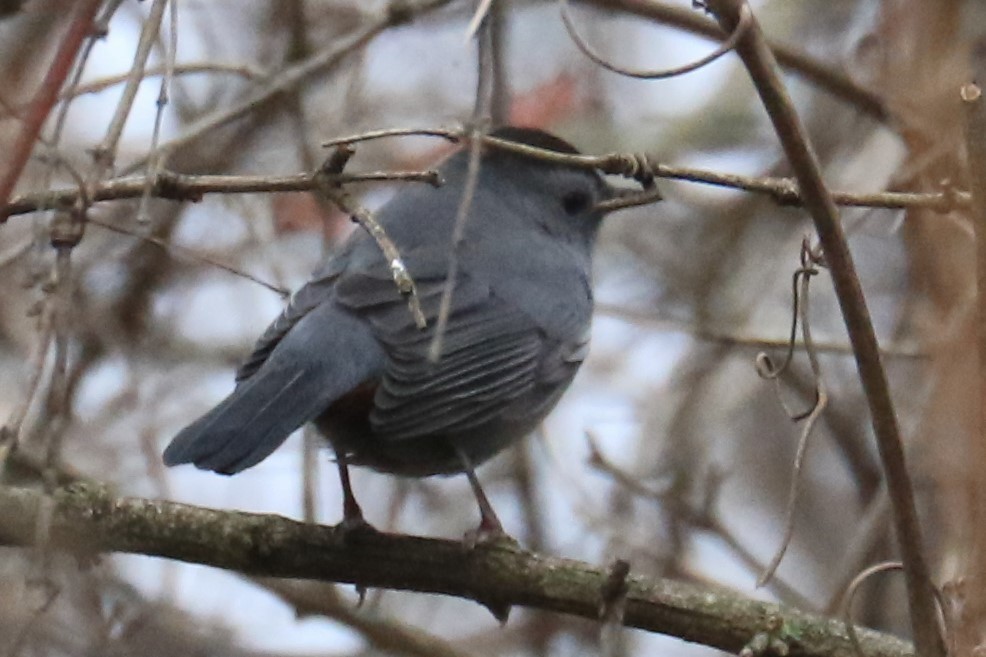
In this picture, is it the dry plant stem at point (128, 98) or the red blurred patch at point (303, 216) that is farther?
the red blurred patch at point (303, 216)

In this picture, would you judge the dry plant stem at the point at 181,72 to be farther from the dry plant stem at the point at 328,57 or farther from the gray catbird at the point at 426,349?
the gray catbird at the point at 426,349

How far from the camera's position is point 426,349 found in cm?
348

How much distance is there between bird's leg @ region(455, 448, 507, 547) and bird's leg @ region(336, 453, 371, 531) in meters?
0.23

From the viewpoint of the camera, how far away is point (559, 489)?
512cm

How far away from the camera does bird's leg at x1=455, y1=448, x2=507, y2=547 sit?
3131 mm

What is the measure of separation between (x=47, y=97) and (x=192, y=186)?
0.71 meters

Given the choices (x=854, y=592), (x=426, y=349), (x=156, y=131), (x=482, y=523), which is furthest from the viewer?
(x=426, y=349)

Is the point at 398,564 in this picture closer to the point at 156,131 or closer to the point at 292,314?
the point at 292,314

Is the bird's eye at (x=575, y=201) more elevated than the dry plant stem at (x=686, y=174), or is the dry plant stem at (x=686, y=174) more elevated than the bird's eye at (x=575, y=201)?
the bird's eye at (x=575, y=201)

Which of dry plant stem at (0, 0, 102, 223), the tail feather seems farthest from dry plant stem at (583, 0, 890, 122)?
dry plant stem at (0, 0, 102, 223)

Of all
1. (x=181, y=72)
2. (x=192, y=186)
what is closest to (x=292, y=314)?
(x=181, y=72)

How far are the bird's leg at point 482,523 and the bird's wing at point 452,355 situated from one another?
113mm

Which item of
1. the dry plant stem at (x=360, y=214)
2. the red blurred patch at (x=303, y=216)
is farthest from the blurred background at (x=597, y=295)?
the dry plant stem at (x=360, y=214)

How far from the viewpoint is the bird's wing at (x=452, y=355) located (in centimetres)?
343
